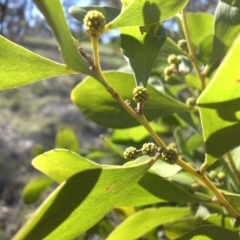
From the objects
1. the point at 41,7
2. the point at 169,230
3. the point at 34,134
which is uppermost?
the point at 41,7

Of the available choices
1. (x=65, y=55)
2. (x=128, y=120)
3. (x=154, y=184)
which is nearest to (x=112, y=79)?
(x=128, y=120)

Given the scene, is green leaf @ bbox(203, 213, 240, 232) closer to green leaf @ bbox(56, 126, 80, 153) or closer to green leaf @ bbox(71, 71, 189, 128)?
green leaf @ bbox(71, 71, 189, 128)

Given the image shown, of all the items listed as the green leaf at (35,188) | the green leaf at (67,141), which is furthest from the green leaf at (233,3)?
the green leaf at (35,188)

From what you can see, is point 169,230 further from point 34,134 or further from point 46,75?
point 34,134

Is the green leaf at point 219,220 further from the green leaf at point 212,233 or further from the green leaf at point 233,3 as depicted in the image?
the green leaf at point 233,3

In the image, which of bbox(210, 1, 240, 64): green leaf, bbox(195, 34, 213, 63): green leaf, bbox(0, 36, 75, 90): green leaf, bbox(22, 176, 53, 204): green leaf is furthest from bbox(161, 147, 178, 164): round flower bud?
bbox(22, 176, 53, 204): green leaf

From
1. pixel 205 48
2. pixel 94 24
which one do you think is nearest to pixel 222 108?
pixel 94 24

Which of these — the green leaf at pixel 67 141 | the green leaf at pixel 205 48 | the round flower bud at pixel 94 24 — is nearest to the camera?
the round flower bud at pixel 94 24

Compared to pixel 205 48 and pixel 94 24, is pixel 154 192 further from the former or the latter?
pixel 205 48

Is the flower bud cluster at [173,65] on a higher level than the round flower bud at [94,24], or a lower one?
lower
